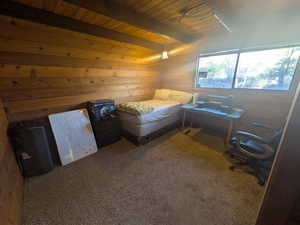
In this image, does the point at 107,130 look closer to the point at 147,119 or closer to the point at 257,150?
the point at 147,119

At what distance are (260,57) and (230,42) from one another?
678 mm

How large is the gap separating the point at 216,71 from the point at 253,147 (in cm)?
204

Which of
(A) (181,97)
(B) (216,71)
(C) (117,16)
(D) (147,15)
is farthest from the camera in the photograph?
(A) (181,97)

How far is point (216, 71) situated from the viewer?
123 inches

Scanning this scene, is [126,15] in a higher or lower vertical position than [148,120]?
higher

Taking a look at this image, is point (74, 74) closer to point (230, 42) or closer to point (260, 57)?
point (230, 42)

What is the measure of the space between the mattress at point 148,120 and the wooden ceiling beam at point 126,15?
5.19 ft

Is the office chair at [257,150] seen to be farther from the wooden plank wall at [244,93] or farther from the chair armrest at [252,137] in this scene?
the wooden plank wall at [244,93]

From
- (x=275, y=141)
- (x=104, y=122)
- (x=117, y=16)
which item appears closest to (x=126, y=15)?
(x=117, y=16)

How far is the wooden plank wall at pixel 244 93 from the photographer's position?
7.64ft

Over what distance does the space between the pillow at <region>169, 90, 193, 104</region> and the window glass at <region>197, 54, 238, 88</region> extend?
0.44 meters

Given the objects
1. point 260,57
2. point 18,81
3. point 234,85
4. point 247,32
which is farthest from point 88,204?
point 247,32

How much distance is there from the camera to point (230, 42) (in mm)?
2746

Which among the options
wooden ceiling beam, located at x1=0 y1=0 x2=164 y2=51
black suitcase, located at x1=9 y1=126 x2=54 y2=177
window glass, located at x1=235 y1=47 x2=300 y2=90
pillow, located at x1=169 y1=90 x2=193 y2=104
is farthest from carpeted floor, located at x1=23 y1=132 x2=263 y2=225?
wooden ceiling beam, located at x1=0 y1=0 x2=164 y2=51
